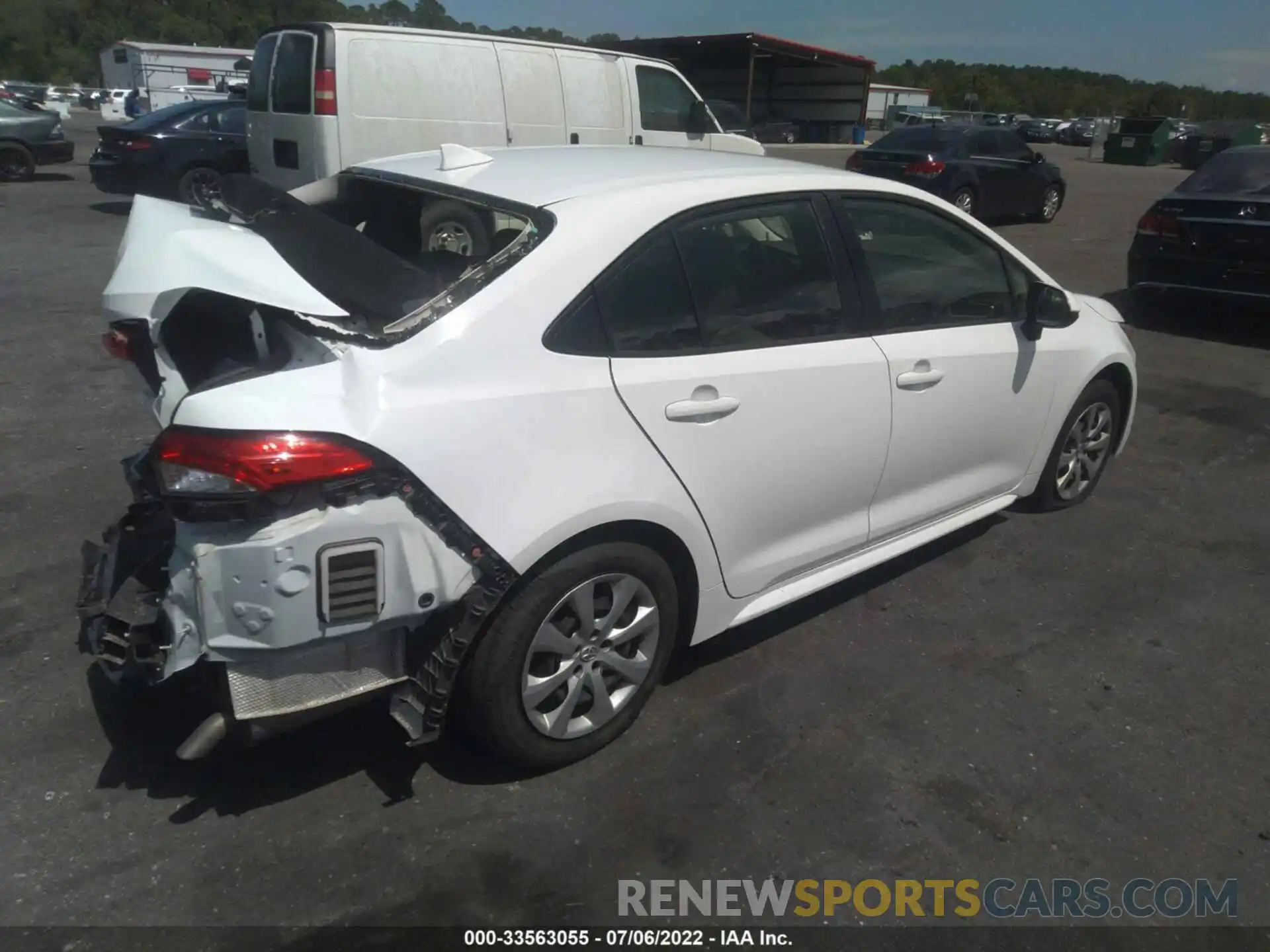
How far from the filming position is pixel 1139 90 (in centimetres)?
9650

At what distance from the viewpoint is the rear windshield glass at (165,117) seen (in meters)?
13.4

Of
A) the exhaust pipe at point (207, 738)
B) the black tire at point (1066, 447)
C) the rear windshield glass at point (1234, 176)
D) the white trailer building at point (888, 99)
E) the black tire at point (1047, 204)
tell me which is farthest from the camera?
the white trailer building at point (888, 99)

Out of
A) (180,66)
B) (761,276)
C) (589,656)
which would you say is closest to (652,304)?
(761,276)

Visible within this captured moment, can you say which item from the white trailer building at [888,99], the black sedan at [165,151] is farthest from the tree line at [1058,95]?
the black sedan at [165,151]

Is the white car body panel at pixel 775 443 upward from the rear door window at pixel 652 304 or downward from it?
downward

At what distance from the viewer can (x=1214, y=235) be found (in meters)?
8.16

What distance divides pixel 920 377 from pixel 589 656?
1.64 m

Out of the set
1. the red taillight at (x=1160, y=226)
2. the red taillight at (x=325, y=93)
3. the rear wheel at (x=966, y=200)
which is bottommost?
the rear wheel at (x=966, y=200)

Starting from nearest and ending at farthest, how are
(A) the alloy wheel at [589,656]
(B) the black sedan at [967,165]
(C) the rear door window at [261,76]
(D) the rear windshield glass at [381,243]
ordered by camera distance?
(D) the rear windshield glass at [381,243] → (A) the alloy wheel at [589,656] → (C) the rear door window at [261,76] → (B) the black sedan at [967,165]

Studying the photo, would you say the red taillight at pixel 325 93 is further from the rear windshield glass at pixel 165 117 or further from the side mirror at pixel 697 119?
the rear windshield glass at pixel 165 117

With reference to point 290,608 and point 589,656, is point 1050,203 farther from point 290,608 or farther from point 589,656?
point 290,608

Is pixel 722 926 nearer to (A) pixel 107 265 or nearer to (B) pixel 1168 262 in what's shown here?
(B) pixel 1168 262

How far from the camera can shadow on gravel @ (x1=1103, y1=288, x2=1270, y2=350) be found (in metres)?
8.77

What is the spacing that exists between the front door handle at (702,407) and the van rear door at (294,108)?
6.75 m
